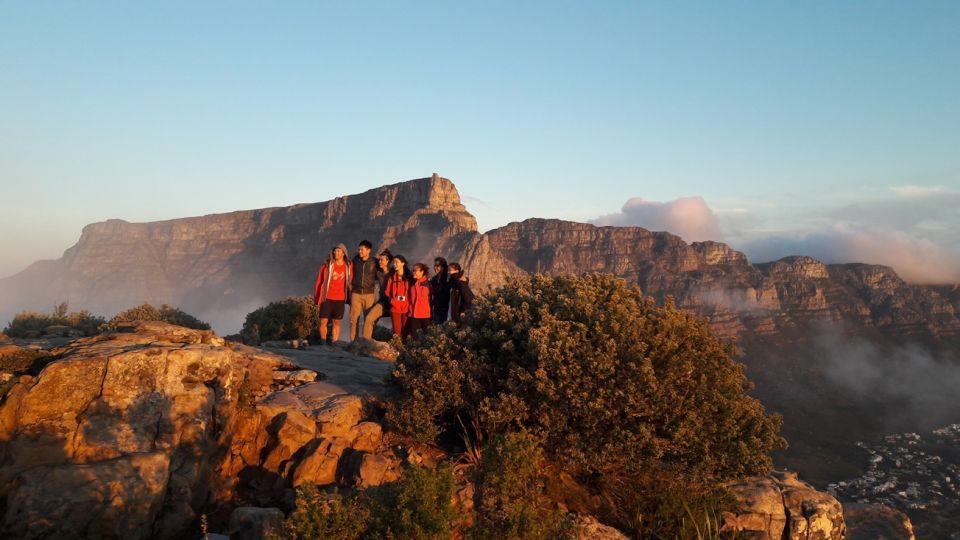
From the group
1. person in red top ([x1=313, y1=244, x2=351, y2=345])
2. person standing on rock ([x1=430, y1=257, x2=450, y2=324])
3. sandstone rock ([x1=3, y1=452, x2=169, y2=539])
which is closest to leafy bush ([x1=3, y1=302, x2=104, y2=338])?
person in red top ([x1=313, y1=244, x2=351, y2=345])

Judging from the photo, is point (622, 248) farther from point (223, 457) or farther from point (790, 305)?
point (223, 457)

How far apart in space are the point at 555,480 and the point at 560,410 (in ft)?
2.78

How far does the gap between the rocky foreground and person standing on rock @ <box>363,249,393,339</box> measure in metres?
5.02

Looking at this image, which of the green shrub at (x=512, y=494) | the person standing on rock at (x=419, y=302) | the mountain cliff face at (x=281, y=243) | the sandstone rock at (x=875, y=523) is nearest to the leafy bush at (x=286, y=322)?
the person standing on rock at (x=419, y=302)

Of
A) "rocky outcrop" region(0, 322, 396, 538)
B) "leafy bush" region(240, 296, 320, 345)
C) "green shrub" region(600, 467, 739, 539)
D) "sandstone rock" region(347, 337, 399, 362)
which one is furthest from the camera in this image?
"leafy bush" region(240, 296, 320, 345)

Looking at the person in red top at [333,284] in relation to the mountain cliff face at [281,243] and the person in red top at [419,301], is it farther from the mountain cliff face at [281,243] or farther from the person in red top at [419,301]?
the mountain cliff face at [281,243]

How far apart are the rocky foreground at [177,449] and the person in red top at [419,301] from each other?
15.3 ft

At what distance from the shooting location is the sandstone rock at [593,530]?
6.56 metres

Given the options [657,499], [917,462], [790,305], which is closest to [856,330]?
[790,305]

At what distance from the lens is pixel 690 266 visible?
15675cm

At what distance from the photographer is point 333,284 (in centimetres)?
1312

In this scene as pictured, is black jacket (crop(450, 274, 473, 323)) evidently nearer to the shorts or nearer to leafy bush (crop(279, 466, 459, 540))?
the shorts

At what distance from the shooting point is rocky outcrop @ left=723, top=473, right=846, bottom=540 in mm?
7621

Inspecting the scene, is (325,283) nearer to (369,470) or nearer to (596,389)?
(369,470)
